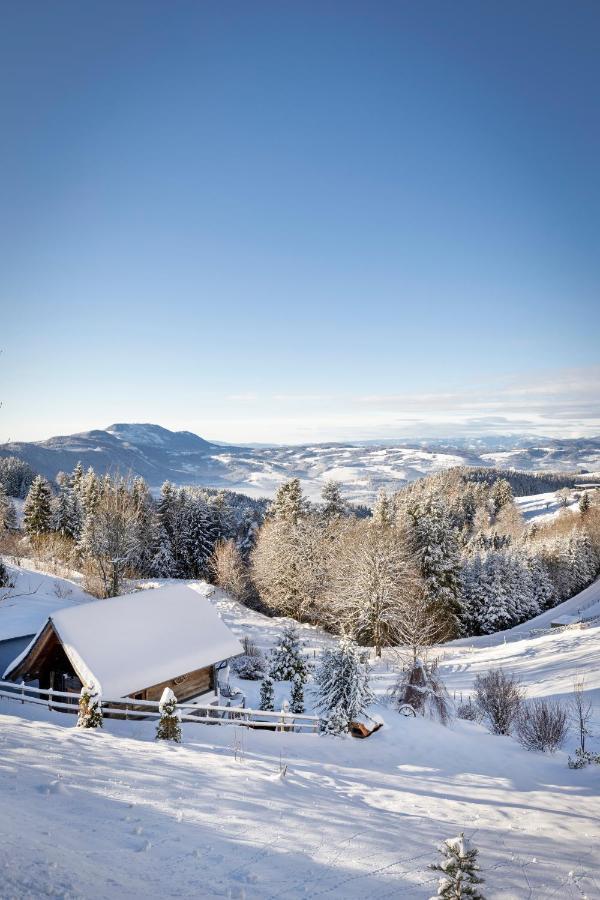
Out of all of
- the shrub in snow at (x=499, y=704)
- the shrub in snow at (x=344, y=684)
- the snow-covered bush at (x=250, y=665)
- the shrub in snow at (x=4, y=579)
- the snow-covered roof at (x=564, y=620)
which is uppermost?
the shrub in snow at (x=344, y=684)

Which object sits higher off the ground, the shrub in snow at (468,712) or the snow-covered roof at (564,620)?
the shrub in snow at (468,712)

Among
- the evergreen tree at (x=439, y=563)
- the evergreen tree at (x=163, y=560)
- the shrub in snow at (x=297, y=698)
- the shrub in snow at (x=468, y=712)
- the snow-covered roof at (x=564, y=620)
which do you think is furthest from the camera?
the evergreen tree at (x=163, y=560)

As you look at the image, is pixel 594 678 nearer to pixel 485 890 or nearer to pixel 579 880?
pixel 579 880

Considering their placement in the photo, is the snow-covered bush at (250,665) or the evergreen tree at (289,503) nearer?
the snow-covered bush at (250,665)

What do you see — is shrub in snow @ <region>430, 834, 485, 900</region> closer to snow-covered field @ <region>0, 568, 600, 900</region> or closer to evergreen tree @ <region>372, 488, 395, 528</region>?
snow-covered field @ <region>0, 568, 600, 900</region>

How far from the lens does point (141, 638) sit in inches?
562

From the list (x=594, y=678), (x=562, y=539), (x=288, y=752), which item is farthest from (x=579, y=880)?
(x=562, y=539)

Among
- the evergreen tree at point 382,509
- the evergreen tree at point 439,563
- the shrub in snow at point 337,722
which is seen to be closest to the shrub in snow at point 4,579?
the shrub in snow at point 337,722

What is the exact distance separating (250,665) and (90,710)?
1418 centimetres

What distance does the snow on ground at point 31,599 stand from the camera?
1942 cm

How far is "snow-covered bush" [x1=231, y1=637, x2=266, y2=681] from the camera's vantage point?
2302cm

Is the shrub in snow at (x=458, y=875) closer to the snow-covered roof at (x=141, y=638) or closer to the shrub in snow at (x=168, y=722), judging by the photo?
the shrub in snow at (x=168, y=722)

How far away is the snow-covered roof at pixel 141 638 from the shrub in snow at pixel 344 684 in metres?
4.63

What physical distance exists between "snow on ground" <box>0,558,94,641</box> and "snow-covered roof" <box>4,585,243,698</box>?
17.4 feet
